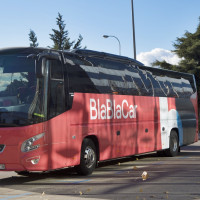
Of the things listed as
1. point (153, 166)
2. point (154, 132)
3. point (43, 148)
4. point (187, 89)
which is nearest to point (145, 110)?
point (154, 132)

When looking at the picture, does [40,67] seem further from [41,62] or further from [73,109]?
[73,109]

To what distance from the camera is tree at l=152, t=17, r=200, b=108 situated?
47.4 metres

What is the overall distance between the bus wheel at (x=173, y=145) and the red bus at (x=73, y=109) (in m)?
0.87

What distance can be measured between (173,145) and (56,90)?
8264 millimetres

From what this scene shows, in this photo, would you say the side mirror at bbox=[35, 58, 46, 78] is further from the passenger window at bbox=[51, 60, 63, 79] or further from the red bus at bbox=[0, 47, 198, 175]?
the passenger window at bbox=[51, 60, 63, 79]

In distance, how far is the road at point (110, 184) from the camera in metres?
8.46

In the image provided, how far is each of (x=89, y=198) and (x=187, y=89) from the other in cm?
1212

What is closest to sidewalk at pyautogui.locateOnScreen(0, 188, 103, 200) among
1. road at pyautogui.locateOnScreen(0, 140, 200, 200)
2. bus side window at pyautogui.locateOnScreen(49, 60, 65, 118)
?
road at pyautogui.locateOnScreen(0, 140, 200, 200)

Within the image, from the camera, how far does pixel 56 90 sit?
10.8 m

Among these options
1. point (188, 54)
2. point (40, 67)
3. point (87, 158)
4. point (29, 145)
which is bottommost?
point (87, 158)

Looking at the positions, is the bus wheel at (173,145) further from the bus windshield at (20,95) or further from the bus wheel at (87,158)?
the bus windshield at (20,95)

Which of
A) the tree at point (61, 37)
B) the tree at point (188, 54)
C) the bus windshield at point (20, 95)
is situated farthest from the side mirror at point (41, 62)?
the tree at point (61, 37)

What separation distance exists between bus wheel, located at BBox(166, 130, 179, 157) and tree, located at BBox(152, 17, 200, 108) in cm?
2947

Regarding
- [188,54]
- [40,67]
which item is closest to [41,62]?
[40,67]
